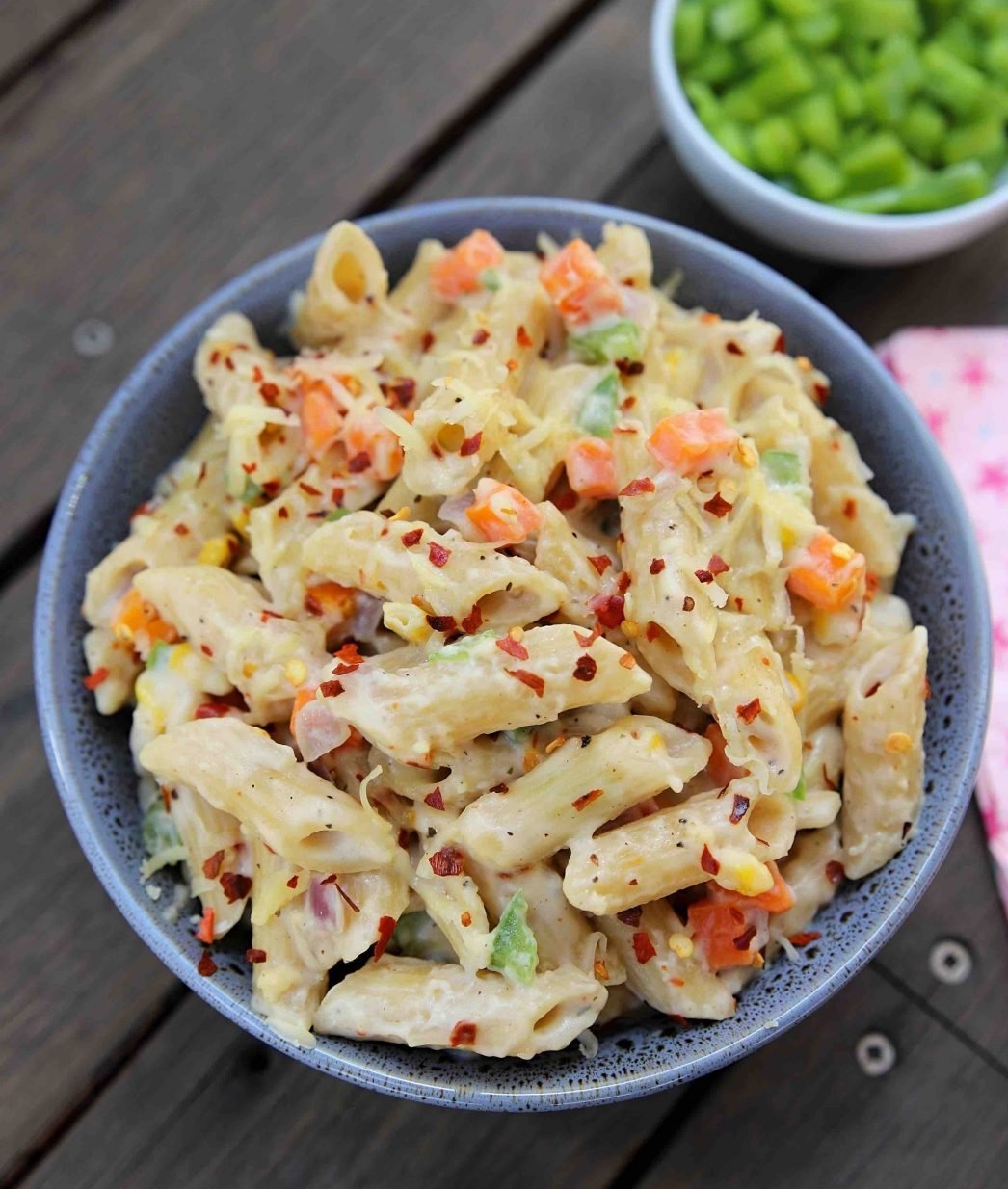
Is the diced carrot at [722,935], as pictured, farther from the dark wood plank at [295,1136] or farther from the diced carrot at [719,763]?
the dark wood plank at [295,1136]

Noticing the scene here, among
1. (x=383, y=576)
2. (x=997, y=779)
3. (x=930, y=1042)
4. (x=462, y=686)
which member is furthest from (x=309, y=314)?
Result: (x=930, y=1042)

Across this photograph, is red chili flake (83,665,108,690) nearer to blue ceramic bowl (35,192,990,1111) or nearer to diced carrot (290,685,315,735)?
blue ceramic bowl (35,192,990,1111)

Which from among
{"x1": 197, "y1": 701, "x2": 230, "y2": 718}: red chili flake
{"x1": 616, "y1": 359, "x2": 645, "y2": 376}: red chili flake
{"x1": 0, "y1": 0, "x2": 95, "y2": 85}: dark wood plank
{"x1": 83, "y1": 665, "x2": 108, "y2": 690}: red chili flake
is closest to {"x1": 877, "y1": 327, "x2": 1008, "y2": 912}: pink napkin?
→ {"x1": 616, "y1": 359, "x2": 645, "y2": 376}: red chili flake

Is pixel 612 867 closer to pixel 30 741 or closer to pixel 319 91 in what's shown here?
pixel 30 741

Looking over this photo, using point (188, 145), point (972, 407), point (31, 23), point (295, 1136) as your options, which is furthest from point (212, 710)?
Result: point (31, 23)

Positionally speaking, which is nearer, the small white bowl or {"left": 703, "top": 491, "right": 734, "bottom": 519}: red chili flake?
{"left": 703, "top": 491, "right": 734, "bottom": 519}: red chili flake
